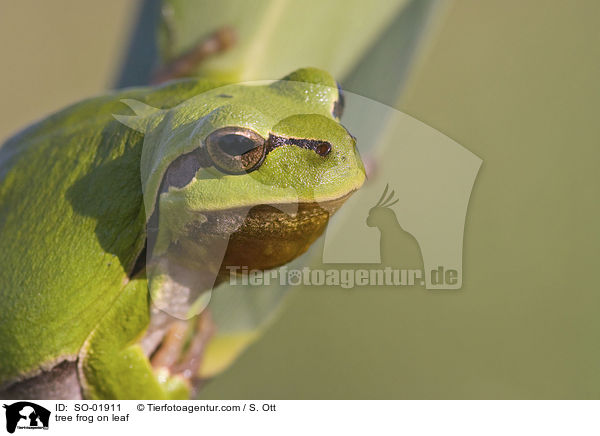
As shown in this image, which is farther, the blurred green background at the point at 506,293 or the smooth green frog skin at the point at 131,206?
the blurred green background at the point at 506,293

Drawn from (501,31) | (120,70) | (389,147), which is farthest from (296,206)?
(501,31)

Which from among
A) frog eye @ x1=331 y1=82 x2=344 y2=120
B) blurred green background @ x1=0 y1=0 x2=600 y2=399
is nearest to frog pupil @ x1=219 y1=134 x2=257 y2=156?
frog eye @ x1=331 y1=82 x2=344 y2=120

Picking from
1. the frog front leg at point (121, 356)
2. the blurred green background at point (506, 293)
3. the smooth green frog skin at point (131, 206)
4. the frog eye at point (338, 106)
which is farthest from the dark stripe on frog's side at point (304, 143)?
the blurred green background at point (506, 293)

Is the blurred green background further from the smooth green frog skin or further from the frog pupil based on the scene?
the frog pupil

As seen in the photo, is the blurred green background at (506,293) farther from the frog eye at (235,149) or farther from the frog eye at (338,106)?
the frog eye at (235,149)

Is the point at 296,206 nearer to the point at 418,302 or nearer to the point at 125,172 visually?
the point at 125,172

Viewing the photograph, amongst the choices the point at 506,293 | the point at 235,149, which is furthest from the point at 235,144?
the point at 506,293

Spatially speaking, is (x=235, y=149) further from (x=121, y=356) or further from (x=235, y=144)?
(x=121, y=356)
